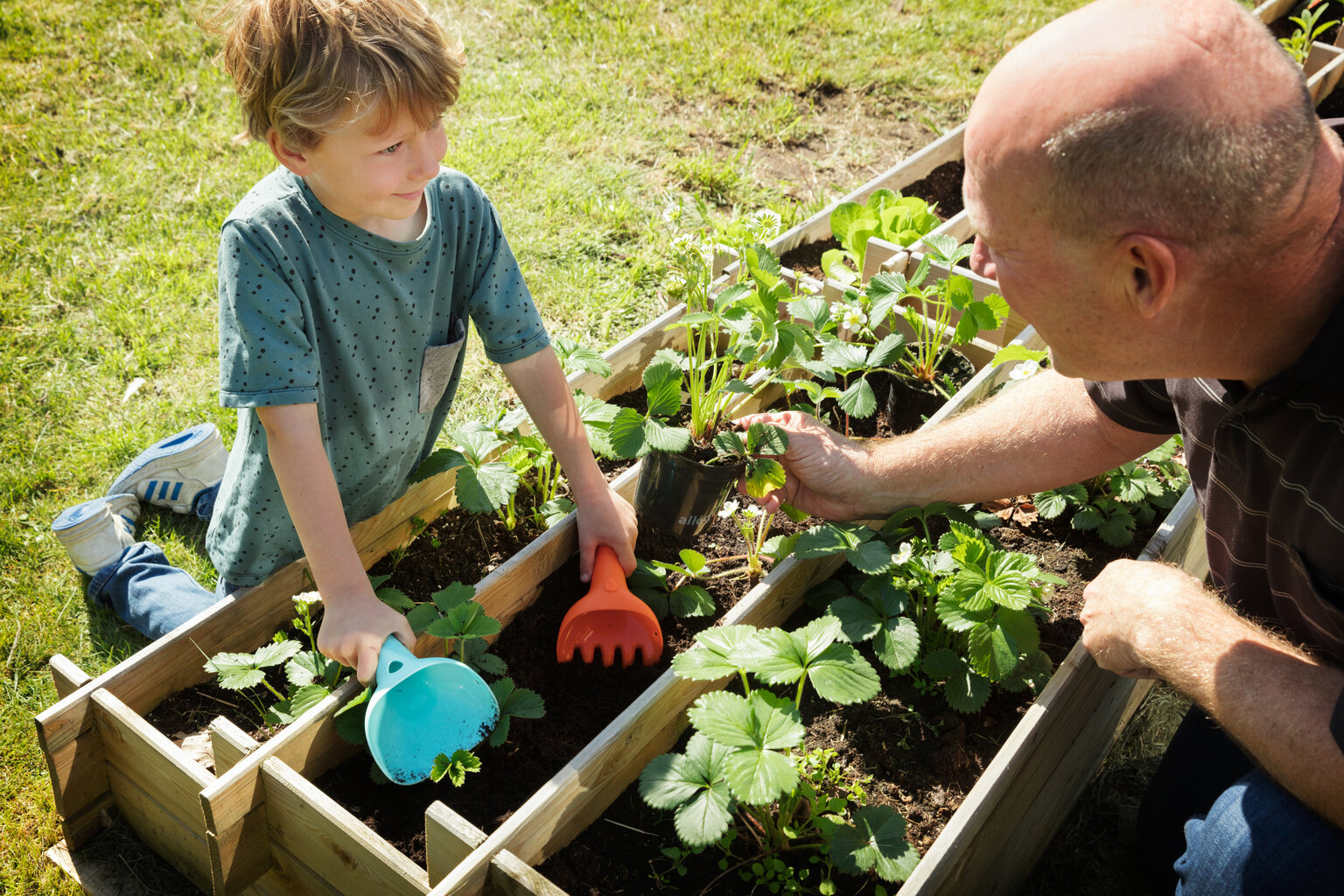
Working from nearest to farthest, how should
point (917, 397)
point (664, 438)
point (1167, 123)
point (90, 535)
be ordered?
point (1167, 123), point (664, 438), point (90, 535), point (917, 397)

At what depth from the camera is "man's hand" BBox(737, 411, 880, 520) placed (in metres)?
2.05

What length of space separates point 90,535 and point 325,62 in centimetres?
144

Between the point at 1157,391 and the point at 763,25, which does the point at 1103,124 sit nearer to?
the point at 1157,391

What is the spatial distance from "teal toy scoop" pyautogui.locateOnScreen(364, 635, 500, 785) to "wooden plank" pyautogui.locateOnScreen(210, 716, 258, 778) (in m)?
0.20

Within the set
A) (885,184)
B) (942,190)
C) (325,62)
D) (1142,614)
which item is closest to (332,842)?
(325,62)

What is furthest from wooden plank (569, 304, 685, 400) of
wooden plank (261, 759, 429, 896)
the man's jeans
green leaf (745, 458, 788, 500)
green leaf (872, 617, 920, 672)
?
the man's jeans

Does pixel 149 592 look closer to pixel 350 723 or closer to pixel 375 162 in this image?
pixel 350 723

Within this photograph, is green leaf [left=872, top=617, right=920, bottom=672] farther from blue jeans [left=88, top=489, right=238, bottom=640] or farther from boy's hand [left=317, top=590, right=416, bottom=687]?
blue jeans [left=88, top=489, right=238, bottom=640]

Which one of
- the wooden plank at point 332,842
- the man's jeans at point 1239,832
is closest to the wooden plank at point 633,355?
the wooden plank at point 332,842

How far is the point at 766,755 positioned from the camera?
140cm

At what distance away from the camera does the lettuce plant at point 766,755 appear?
56.1 inches

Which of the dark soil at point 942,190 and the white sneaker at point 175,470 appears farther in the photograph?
the dark soil at point 942,190

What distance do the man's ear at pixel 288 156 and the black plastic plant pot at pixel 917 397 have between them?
1.54m

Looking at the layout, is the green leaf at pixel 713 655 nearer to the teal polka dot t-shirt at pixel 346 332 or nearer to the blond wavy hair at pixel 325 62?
the teal polka dot t-shirt at pixel 346 332
